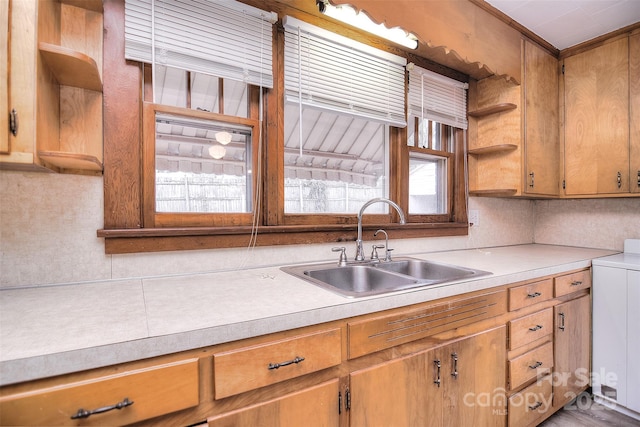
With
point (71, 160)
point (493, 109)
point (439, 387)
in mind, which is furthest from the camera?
point (493, 109)

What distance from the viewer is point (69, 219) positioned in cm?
119

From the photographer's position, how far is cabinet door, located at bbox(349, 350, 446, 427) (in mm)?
1041

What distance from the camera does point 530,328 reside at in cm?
158

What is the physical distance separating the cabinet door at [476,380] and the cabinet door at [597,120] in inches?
62.9

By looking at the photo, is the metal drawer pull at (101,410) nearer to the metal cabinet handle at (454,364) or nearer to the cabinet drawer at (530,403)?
the metal cabinet handle at (454,364)

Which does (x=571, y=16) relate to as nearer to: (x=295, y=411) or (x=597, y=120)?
(x=597, y=120)

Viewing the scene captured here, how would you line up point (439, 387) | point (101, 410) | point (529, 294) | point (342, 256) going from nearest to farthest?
point (101, 410) → point (439, 387) → point (529, 294) → point (342, 256)

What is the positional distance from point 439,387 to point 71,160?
61.3 inches

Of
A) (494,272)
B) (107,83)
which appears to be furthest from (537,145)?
(107,83)

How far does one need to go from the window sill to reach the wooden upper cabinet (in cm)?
146

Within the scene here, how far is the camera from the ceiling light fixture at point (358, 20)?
142 centimetres

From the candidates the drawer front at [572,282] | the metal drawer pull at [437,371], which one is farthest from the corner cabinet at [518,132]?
the metal drawer pull at [437,371]

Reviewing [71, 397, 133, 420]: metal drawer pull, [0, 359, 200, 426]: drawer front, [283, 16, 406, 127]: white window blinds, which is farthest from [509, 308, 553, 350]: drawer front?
[71, 397, 133, 420]: metal drawer pull

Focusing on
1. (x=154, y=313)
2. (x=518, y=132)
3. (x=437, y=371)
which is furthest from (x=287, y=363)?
(x=518, y=132)
